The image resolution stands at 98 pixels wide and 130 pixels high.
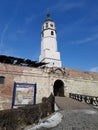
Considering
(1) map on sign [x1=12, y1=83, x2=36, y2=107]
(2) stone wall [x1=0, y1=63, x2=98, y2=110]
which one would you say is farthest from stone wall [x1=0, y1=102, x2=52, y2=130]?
(2) stone wall [x1=0, y1=63, x2=98, y2=110]

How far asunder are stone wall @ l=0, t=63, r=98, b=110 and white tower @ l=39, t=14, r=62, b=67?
10645 mm

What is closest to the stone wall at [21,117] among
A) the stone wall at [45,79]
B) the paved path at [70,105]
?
the paved path at [70,105]

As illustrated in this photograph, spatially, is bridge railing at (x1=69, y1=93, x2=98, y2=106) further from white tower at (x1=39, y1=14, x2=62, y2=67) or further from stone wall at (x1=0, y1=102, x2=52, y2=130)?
white tower at (x1=39, y1=14, x2=62, y2=67)

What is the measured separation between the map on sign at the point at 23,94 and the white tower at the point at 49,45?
581 inches

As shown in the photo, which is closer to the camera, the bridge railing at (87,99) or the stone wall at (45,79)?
the bridge railing at (87,99)

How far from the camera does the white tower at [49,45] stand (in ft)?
109

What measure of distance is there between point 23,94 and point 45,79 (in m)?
4.00

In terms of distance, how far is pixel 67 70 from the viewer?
2227 centimetres

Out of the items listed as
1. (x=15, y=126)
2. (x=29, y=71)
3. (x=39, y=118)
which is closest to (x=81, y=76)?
(x=29, y=71)

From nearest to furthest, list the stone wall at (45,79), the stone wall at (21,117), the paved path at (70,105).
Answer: the stone wall at (21,117) → the paved path at (70,105) → the stone wall at (45,79)

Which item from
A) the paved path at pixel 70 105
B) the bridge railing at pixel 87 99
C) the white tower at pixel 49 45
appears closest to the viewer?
the paved path at pixel 70 105

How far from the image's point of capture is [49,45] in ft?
113

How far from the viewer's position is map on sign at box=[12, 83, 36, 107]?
56.2 feet

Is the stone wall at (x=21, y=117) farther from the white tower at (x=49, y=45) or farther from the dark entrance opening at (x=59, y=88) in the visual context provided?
the white tower at (x=49, y=45)
